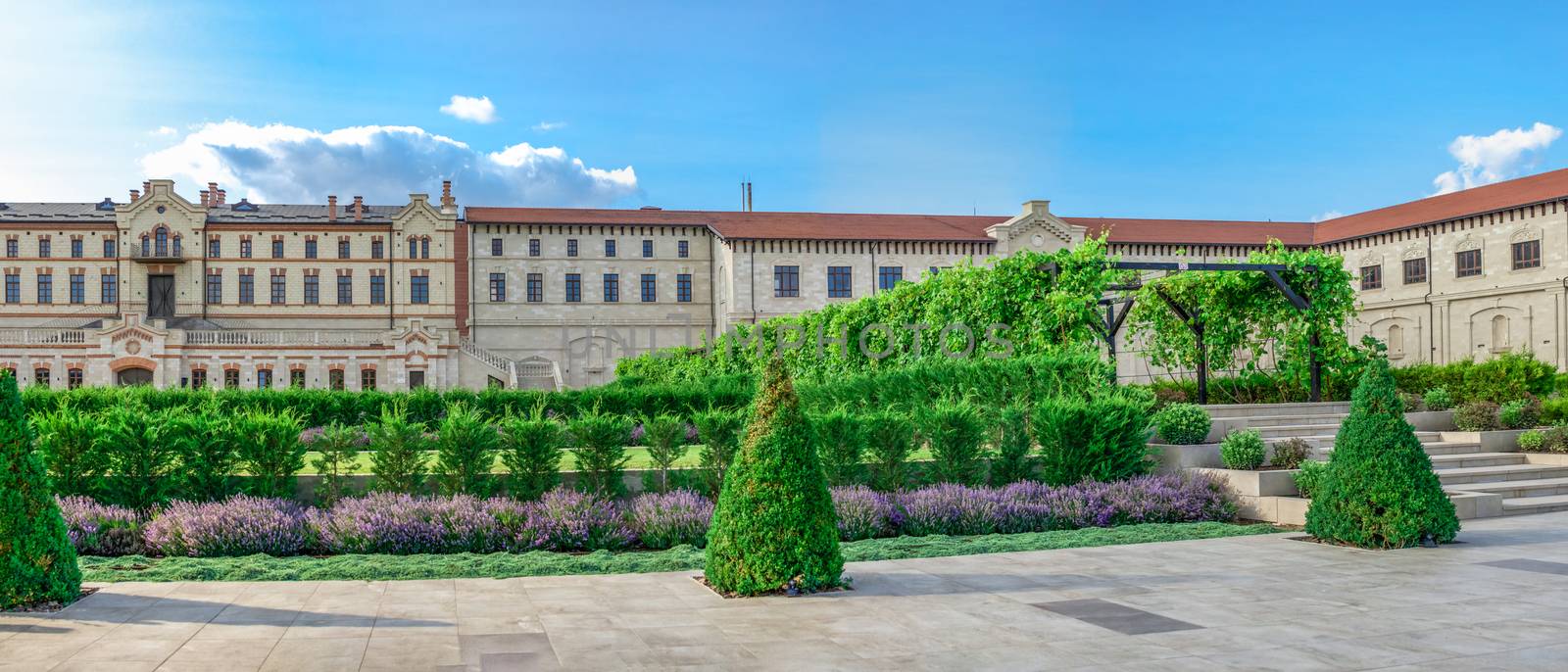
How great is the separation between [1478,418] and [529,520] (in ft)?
45.4

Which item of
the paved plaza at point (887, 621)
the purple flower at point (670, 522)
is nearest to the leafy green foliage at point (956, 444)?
the purple flower at point (670, 522)

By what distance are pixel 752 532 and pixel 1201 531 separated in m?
5.55

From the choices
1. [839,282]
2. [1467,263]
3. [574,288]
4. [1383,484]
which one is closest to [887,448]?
[1383,484]

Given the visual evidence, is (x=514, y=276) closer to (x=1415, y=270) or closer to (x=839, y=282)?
(x=839, y=282)

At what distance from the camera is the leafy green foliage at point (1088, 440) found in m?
12.2

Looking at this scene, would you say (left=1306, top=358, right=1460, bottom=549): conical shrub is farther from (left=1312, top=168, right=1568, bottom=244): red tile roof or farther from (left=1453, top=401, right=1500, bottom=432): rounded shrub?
(left=1312, top=168, right=1568, bottom=244): red tile roof

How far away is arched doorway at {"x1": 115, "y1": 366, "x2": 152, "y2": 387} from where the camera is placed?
1982 inches

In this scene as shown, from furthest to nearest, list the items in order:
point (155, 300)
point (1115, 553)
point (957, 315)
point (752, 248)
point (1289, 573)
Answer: point (155, 300) < point (752, 248) < point (957, 315) < point (1115, 553) < point (1289, 573)

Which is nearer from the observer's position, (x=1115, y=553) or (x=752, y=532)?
(x=752, y=532)

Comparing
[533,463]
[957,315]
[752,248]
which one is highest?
[752,248]

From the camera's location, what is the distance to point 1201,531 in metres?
10.7

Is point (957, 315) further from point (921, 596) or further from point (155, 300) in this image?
point (155, 300)

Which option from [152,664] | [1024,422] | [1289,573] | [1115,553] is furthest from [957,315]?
[152,664]

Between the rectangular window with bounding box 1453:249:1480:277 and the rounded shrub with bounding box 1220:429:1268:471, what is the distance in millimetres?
36605
